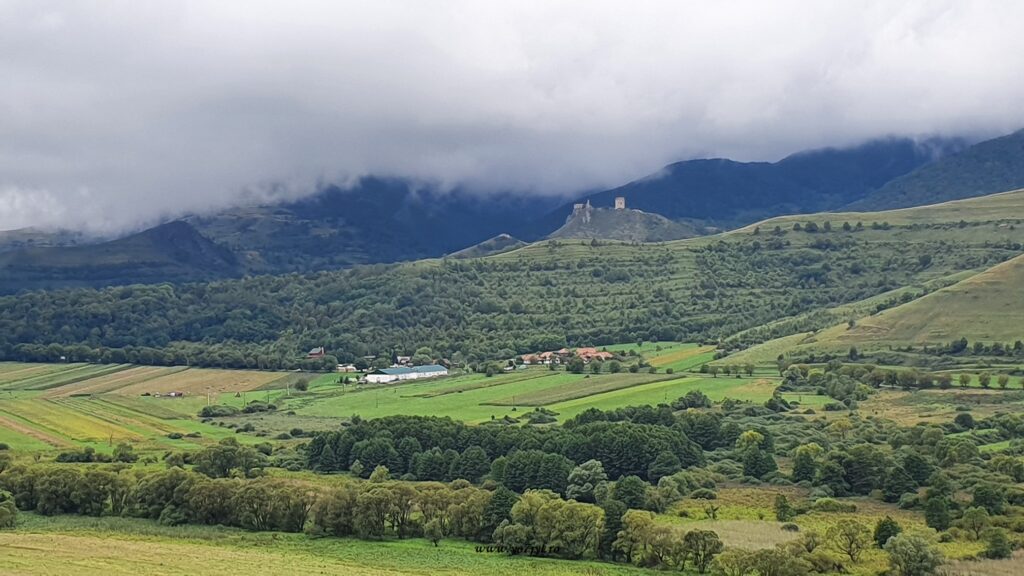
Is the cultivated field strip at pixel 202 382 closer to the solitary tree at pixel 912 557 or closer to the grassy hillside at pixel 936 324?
the grassy hillside at pixel 936 324

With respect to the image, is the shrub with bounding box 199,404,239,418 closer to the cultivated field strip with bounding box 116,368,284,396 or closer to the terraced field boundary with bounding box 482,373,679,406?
the cultivated field strip with bounding box 116,368,284,396

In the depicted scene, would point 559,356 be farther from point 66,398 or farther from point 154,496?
point 154,496

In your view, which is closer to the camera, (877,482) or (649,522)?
(649,522)

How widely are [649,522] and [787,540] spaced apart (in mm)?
9084

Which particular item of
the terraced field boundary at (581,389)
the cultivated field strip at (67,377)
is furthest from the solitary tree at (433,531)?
the cultivated field strip at (67,377)

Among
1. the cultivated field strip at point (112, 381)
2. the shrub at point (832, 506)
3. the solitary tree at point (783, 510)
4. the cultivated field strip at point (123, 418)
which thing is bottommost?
the shrub at point (832, 506)

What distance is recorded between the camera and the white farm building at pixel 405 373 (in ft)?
571

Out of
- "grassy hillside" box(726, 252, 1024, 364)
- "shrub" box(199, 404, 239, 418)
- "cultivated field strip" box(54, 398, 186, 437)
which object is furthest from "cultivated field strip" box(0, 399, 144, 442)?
"grassy hillside" box(726, 252, 1024, 364)

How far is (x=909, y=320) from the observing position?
17175cm

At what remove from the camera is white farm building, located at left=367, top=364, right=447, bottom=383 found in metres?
174

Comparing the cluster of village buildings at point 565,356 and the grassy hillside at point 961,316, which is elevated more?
the grassy hillside at point 961,316

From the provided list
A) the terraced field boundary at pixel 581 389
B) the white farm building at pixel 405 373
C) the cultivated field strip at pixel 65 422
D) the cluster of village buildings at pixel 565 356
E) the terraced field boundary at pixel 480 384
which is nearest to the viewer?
the cultivated field strip at pixel 65 422

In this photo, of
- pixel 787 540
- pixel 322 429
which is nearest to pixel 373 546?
pixel 787 540

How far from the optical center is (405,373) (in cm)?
17825
